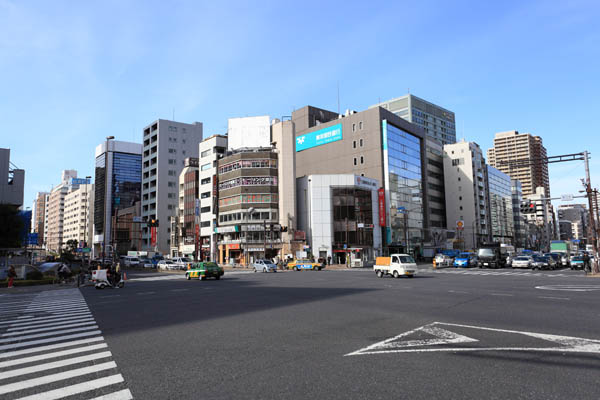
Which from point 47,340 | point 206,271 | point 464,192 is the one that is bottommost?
point 206,271

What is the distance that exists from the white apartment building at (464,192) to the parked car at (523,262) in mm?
68026

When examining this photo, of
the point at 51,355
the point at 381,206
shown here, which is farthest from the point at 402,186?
the point at 51,355

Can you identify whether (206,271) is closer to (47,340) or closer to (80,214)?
(47,340)

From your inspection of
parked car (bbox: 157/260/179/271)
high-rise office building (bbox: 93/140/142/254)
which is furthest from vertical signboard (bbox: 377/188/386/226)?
high-rise office building (bbox: 93/140/142/254)

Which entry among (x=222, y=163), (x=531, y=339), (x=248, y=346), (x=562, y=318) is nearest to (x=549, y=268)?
(x=562, y=318)

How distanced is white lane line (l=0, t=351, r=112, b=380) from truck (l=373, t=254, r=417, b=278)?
27086 millimetres

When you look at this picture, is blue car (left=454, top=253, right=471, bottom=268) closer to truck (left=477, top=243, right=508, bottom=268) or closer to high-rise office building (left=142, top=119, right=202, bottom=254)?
truck (left=477, top=243, right=508, bottom=268)

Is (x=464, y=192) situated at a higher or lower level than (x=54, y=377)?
higher

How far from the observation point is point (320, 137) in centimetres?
9806

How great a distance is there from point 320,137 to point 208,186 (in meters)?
30.2

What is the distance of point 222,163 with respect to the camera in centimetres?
8244

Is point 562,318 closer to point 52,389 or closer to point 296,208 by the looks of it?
point 52,389

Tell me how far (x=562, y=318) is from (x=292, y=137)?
233ft

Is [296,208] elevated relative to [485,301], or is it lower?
elevated
